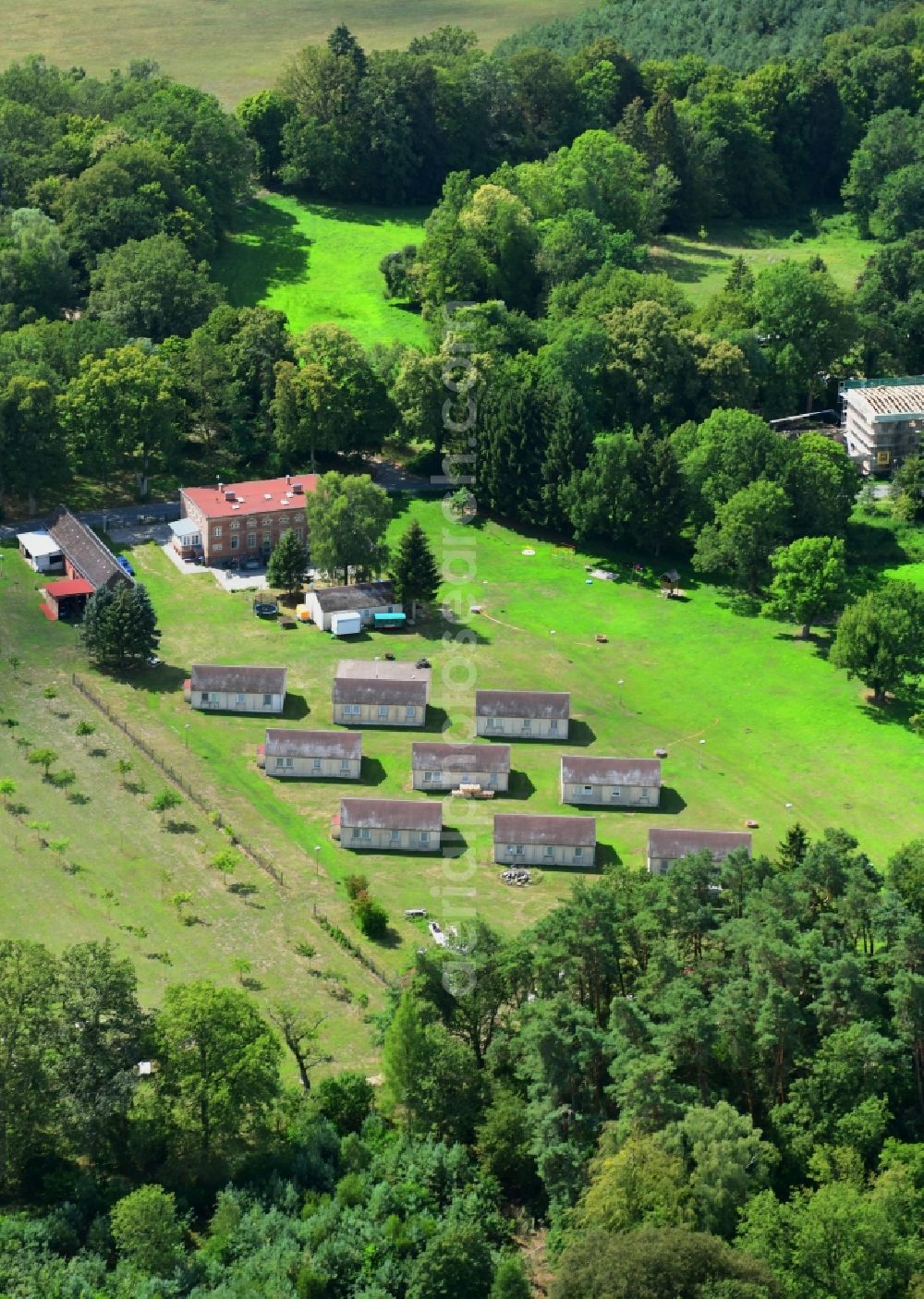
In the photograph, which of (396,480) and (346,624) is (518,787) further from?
(396,480)

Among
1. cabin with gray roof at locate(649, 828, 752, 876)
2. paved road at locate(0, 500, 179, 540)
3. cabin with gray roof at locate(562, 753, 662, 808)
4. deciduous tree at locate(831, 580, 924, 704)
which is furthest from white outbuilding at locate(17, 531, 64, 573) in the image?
deciduous tree at locate(831, 580, 924, 704)

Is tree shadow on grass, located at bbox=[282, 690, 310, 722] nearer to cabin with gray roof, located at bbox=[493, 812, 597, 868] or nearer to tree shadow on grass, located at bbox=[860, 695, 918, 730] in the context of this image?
cabin with gray roof, located at bbox=[493, 812, 597, 868]

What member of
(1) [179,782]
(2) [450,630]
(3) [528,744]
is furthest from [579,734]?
(1) [179,782]

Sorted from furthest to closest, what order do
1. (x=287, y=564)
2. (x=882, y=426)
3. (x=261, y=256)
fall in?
(x=261, y=256), (x=882, y=426), (x=287, y=564)

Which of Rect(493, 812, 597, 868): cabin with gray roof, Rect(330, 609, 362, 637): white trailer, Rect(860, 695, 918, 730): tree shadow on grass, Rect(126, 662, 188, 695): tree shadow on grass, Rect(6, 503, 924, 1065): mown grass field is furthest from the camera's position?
Rect(330, 609, 362, 637): white trailer

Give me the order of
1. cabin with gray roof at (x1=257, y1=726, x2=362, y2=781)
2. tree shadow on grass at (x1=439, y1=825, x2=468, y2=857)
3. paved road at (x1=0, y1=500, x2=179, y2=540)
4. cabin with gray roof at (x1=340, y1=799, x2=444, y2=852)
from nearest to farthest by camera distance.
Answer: cabin with gray roof at (x1=340, y1=799, x2=444, y2=852) → tree shadow on grass at (x1=439, y1=825, x2=468, y2=857) → cabin with gray roof at (x1=257, y1=726, x2=362, y2=781) → paved road at (x1=0, y1=500, x2=179, y2=540)

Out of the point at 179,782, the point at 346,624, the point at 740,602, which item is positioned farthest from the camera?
the point at 740,602
